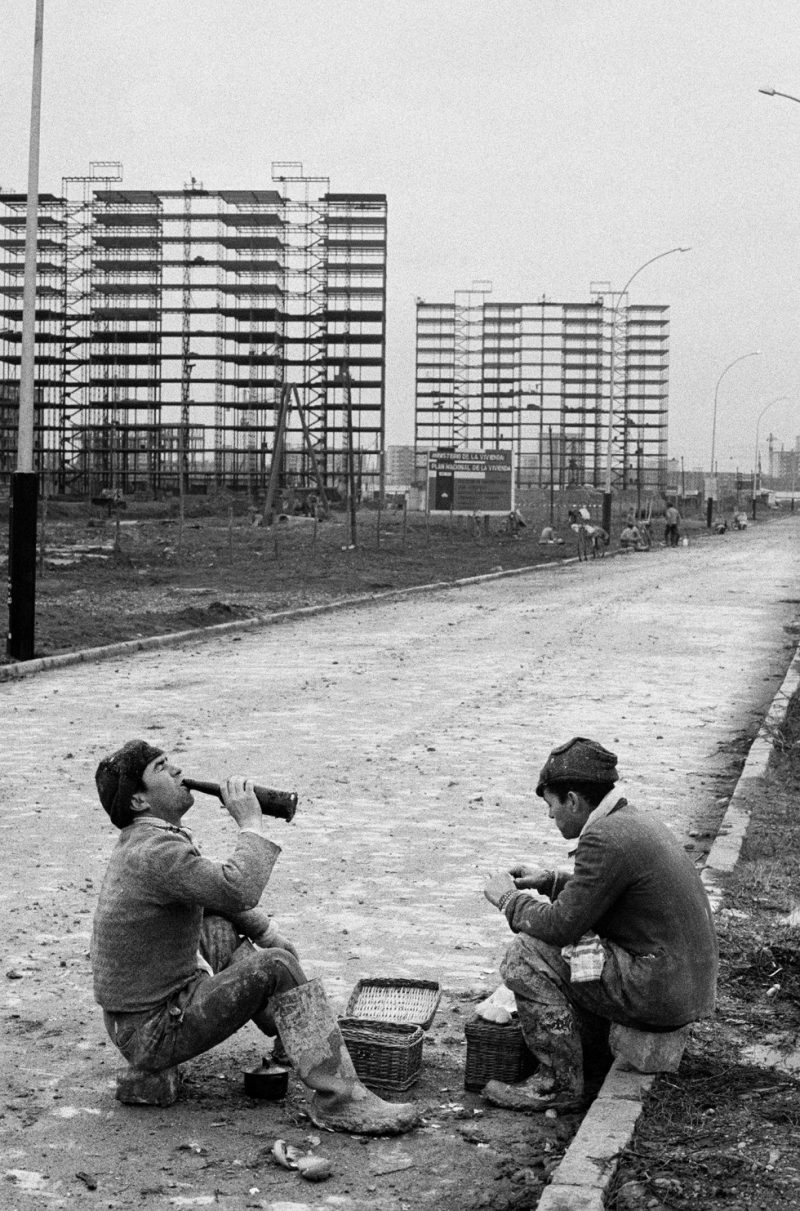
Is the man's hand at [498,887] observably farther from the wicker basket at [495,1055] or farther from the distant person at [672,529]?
the distant person at [672,529]

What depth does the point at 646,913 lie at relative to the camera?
4.71 meters

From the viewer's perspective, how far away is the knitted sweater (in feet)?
15.2

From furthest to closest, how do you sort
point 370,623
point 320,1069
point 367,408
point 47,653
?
point 367,408
point 370,623
point 47,653
point 320,1069

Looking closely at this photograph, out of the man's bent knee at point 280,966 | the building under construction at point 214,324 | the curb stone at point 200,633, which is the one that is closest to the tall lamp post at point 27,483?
the curb stone at point 200,633

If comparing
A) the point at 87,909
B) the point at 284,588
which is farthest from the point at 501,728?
the point at 284,588

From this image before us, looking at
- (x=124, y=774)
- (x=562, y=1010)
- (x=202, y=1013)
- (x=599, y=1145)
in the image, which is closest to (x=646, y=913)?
(x=562, y=1010)

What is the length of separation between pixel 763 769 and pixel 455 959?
15.3 feet

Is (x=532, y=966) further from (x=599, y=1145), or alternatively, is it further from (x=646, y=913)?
(x=599, y=1145)

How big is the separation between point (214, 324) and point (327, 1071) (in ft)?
284

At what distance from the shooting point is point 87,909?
692 centimetres

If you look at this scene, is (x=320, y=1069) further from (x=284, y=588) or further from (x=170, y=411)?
(x=170, y=411)

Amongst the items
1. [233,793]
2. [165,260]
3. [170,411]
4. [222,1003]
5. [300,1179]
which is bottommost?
[300,1179]

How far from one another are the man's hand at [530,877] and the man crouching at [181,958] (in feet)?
2.51

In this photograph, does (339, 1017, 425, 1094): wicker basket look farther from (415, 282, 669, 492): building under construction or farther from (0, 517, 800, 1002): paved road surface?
(415, 282, 669, 492): building under construction
